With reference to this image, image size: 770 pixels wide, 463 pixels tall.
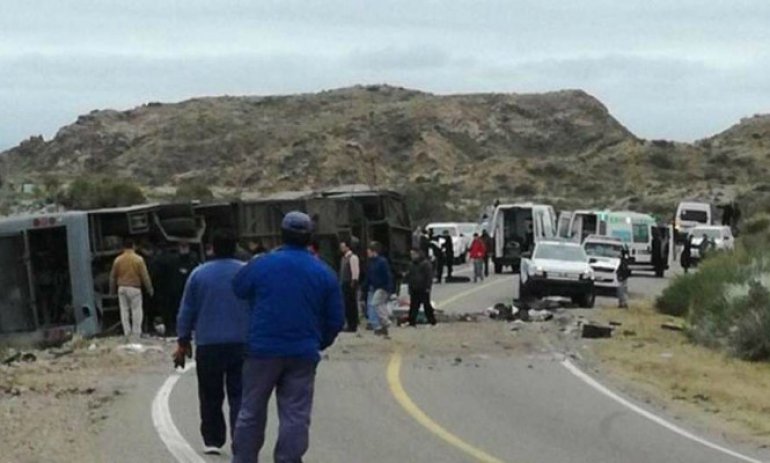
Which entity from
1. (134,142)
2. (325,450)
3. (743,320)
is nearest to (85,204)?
(743,320)

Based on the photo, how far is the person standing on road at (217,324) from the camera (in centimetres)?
1194

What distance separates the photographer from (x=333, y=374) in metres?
20.6

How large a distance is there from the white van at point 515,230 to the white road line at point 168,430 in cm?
3481

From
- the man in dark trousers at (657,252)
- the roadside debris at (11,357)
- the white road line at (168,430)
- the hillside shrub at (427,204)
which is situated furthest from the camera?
the hillside shrub at (427,204)

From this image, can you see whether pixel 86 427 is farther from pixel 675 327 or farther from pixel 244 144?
pixel 244 144

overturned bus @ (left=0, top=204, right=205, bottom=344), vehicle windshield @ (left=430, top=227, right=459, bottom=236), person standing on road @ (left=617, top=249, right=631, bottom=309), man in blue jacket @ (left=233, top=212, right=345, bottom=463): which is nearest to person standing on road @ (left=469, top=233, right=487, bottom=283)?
vehicle windshield @ (left=430, top=227, right=459, bottom=236)

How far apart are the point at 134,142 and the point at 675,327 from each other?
110225 mm

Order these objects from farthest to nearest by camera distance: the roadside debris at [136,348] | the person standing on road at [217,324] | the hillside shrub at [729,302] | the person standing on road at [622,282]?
the person standing on road at [622,282]
the hillside shrub at [729,302]
the roadside debris at [136,348]
the person standing on road at [217,324]

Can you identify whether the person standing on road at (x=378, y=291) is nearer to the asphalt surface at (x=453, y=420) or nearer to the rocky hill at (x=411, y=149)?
the asphalt surface at (x=453, y=420)

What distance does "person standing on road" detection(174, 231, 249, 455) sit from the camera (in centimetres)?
1194

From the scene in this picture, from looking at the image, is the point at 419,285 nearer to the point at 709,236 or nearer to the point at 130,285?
the point at 130,285

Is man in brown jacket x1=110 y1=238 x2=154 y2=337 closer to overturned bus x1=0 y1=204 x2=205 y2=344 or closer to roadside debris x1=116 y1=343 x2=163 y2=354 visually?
overturned bus x1=0 y1=204 x2=205 y2=344

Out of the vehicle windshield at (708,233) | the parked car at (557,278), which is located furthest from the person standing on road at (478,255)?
the vehicle windshield at (708,233)

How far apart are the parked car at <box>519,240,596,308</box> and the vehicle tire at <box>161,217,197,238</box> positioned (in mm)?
11068
